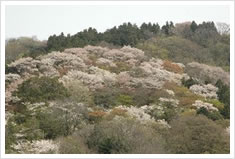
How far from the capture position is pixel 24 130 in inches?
1122

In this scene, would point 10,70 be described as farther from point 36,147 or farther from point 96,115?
point 36,147

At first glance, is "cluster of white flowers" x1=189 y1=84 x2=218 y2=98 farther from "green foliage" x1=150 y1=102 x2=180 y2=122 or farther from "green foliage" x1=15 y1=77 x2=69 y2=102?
"green foliage" x1=15 y1=77 x2=69 y2=102

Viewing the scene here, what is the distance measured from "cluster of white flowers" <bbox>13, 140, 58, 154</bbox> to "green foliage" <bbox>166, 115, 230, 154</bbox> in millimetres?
7069

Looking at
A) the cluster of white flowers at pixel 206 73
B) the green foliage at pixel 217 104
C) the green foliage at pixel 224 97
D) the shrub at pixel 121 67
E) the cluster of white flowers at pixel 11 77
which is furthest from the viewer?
the cluster of white flowers at pixel 206 73

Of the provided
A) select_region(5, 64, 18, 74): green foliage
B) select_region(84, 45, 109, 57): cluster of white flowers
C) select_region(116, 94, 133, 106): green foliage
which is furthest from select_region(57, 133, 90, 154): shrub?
select_region(84, 45, 109, 57): cluster of white flowers

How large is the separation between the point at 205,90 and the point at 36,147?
22.6 meters

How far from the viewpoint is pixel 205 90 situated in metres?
44.7

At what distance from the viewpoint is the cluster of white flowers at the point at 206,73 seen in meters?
51.8

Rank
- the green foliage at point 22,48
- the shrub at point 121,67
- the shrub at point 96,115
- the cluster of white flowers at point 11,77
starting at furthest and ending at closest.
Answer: the green foliage at point 22,48 < the shrub at point 121,67 < the cluster of white flowers at point 11,77 < the shrub at point 96,115

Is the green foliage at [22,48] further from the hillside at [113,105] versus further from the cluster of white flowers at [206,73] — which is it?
the cluster of white flowers at [206,73]

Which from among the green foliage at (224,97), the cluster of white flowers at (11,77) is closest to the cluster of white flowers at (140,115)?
the green foliage at (224,97)

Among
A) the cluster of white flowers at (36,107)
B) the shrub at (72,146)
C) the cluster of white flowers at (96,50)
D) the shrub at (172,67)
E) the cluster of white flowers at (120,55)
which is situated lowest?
the shrub at (72,146)

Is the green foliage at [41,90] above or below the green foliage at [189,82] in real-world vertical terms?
above

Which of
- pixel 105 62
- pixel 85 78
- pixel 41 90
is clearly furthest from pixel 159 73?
pixel 41 90
